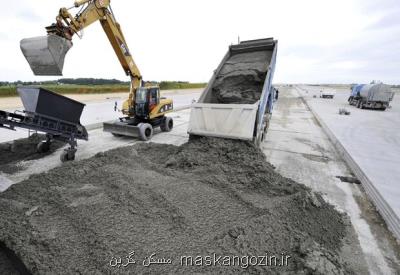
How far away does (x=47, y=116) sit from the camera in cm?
506

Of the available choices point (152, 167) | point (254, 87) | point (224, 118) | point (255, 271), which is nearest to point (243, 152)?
point (224, 118)

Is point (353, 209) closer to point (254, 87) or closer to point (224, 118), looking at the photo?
point (224, 118)

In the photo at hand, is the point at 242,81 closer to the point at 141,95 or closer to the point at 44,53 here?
the point at 141,95

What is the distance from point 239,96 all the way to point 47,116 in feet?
15.0

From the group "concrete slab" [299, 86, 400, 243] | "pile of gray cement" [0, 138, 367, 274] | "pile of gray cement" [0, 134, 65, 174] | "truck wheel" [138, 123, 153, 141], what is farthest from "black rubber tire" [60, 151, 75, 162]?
"concrete slab" [299, 86, 400, 243]

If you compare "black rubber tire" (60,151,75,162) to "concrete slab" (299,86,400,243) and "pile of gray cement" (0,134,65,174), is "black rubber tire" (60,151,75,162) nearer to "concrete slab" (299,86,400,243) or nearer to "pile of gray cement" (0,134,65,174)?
"pile of gray cement" (0,134,65,174)

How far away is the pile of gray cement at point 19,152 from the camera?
5414mm

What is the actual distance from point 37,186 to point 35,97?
2.03 metres

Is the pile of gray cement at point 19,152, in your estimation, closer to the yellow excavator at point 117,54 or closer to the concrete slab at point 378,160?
the yellow excavator at point 117,54

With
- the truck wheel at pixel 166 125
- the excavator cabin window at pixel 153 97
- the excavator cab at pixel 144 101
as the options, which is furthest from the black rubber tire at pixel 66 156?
the truck wheel at pixel 166 125

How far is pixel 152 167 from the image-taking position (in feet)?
16.0

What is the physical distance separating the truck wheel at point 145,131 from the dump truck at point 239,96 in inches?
90.0

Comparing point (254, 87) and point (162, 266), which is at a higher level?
point (254, 87)

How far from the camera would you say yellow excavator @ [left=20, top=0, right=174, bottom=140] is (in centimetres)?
493
